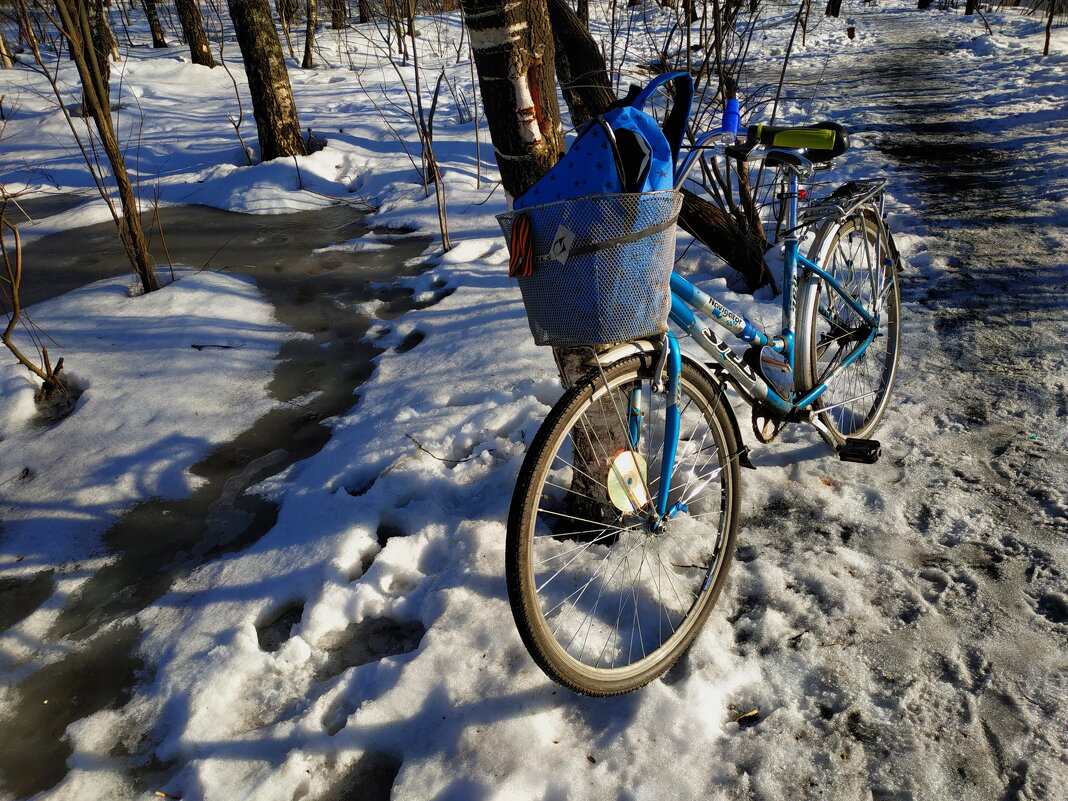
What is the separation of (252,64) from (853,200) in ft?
22.3

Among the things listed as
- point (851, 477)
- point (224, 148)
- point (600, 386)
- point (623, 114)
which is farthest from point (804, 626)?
point (224, 148)

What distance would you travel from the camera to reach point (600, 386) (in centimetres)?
167

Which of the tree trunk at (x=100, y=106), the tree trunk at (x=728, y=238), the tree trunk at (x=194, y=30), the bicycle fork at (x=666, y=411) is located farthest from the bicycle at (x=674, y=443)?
the tree trunk at (x=194, y=30)

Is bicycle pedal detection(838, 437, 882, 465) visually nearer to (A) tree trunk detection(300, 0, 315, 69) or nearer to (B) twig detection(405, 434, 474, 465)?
(B) twig detection(405, 434, 474, 465)

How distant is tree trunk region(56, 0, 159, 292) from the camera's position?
12.6 feet

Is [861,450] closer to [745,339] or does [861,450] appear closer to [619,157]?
[745,339]

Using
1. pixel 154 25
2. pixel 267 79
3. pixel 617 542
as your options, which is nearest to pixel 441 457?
pixel 617 542

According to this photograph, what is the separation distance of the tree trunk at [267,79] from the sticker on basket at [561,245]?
699cm

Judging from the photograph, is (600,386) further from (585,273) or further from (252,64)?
(252,64)

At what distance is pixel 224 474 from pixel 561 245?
228 cm

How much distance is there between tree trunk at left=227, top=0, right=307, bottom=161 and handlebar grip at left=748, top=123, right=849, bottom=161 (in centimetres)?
650

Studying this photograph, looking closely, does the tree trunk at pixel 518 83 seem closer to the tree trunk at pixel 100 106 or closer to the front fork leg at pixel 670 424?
the front fork leg at pixel 670 424

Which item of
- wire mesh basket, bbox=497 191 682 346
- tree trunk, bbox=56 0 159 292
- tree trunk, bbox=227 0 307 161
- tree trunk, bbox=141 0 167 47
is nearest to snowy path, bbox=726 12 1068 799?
wire mesh basket, bbox=497 191 682 346

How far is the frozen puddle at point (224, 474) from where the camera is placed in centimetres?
209
